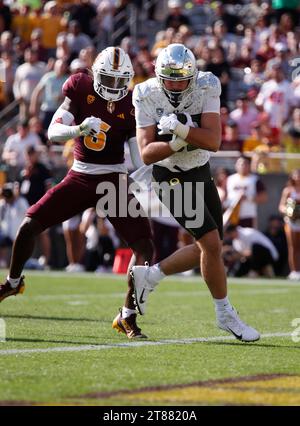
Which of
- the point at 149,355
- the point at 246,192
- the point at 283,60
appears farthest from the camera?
the point at 283,60

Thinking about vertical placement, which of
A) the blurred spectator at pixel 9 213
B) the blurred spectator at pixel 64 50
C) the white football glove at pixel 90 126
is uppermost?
the blurred spectator at pixel 64 50

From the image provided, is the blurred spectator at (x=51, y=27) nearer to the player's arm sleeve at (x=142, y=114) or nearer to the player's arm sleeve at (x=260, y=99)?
the player's arm sleeve at (x=260, y=99)

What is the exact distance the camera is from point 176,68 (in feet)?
19.4

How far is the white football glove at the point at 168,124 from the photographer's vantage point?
578 centimetres

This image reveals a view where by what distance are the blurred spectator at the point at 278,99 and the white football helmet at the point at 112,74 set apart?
705cm

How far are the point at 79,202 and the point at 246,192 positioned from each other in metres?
6.30

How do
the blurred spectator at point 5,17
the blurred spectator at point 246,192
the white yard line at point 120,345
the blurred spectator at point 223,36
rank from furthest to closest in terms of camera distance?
the blurred spectator at point 5,17 → the blurred spectator at point 223,36 → the blurred spectator at point 246,192 → the white yard line at point 120,345

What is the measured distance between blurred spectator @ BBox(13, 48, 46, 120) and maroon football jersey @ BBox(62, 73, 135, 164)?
30.0 ft

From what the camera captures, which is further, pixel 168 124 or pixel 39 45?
pixel 39 45

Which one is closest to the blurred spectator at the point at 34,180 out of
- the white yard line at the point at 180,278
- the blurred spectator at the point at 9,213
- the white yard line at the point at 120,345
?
the blurred spectator at the point at 9,213

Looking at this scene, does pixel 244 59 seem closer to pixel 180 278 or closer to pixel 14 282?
pixel 180 278

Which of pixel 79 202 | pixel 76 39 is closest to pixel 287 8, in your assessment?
pixel 76 39

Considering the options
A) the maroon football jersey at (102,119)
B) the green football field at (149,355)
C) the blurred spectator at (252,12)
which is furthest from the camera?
the blurred spectator at (252,12)
